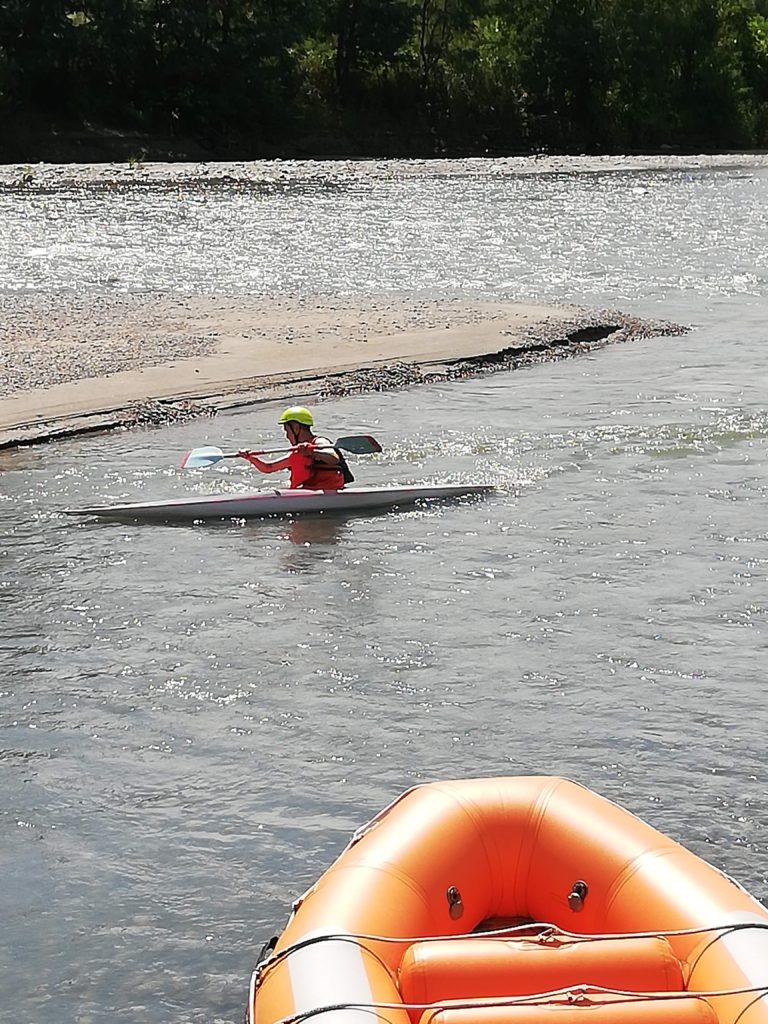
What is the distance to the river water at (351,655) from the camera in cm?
605

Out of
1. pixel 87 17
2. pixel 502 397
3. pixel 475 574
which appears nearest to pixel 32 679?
pixel 475 574

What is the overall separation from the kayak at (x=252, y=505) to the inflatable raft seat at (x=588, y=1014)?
267 inches

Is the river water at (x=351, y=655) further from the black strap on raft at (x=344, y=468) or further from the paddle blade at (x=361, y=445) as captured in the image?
the paddle blade at (x=361, y=445)

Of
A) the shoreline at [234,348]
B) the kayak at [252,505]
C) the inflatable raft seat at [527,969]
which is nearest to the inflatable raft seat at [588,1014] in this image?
the inflatable raft seat at [527,969]

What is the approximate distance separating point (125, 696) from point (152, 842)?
1.58m

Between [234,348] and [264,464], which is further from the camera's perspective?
[234,348]

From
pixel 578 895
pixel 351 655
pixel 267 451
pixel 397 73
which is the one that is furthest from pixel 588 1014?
pixel 397 73

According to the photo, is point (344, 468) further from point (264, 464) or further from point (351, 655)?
point (351, 655)

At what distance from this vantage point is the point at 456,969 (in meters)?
4.41

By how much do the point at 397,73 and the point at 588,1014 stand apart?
50.6m

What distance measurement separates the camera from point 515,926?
503 cm

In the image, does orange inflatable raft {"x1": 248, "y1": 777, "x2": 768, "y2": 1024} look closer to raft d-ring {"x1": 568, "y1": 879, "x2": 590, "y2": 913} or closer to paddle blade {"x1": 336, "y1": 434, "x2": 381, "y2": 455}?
raft d-ring {"x1": 568, "y1": 879, "x2": 590, "y2": 913}

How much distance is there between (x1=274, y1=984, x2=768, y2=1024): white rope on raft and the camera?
415 cm

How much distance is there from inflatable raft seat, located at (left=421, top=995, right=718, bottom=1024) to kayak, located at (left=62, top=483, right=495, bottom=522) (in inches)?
267
